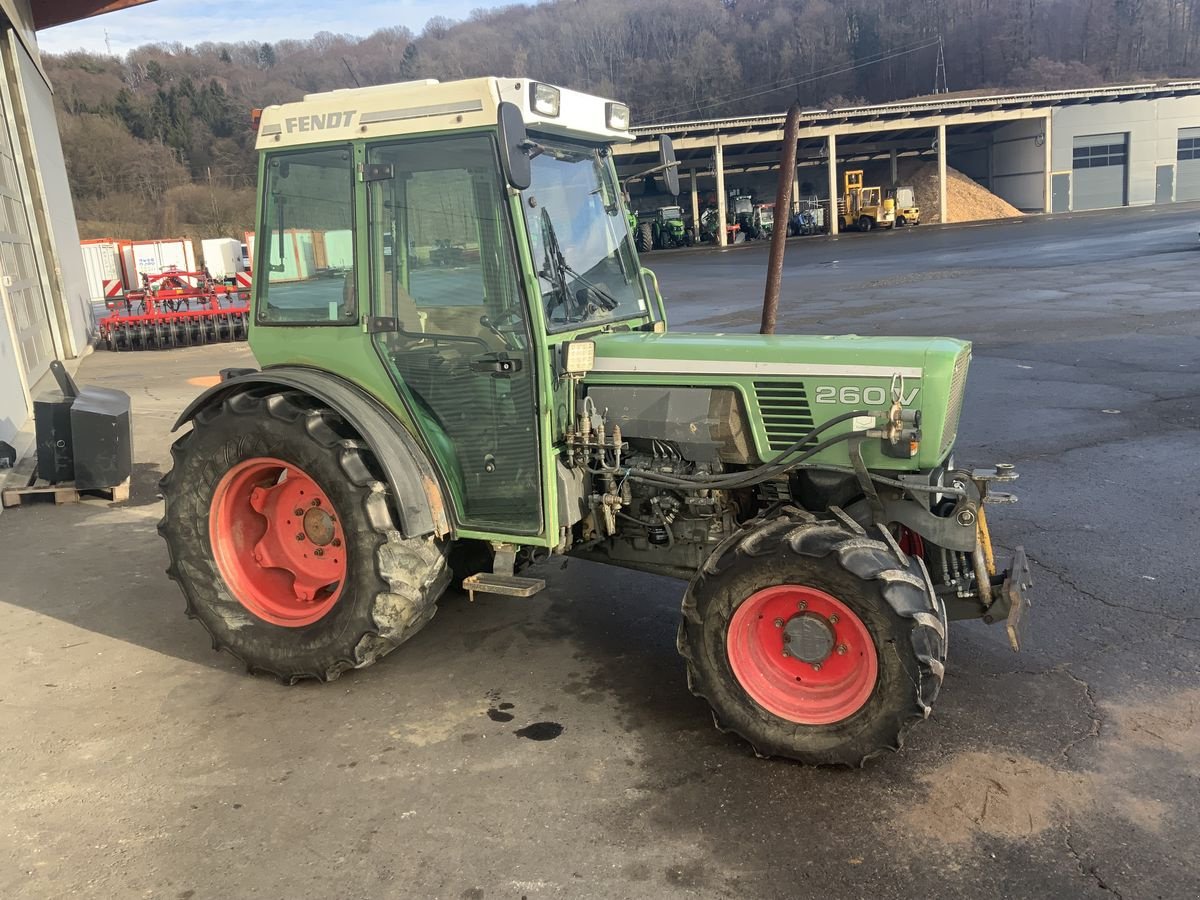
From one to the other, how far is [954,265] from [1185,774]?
23.5 metres

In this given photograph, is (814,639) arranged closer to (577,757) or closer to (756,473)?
(756,473)

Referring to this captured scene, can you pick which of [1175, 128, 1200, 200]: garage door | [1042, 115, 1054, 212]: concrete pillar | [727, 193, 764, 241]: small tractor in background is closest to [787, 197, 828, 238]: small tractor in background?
[727, 193, 764, 241]: small tractor in background

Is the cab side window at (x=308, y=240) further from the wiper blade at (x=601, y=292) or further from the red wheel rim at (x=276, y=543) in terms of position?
the wiper blade at (x=601, y=292)

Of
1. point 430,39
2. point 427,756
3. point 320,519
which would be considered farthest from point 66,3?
point 430,39

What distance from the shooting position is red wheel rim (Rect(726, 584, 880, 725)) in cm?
340

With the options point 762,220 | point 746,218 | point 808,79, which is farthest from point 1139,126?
point 808,79

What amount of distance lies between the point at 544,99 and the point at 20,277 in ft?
39.1

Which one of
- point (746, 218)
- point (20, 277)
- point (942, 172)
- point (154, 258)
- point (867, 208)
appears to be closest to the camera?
point (20, 277)

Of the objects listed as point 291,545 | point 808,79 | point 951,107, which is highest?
point 808,79

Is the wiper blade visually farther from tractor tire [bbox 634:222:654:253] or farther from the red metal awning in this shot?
tractor tire [bbox 634:222:654:253]

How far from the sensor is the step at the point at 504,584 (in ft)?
12.8

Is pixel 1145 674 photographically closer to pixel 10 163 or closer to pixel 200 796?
pixel 200 796

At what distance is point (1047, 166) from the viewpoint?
54219 mm

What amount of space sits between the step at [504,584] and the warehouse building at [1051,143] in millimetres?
48678
